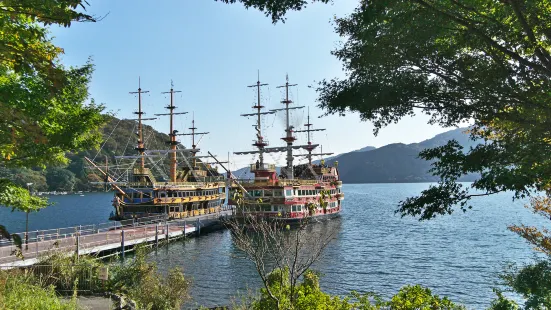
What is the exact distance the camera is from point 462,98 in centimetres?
840

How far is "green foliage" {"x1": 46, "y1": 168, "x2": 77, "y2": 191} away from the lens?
510ft

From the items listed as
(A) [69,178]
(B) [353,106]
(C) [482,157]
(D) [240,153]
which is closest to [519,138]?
(C) [482,157]

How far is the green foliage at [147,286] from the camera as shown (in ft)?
37.0

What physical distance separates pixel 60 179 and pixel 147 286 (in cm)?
16628

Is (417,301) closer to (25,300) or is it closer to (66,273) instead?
(25,300)

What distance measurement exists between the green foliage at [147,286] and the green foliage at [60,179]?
161 meters

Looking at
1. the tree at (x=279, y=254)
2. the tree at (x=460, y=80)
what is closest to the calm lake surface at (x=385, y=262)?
the tree at (x=279, y=254)

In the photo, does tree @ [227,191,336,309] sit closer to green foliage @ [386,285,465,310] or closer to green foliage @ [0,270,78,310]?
green foliage @ [386,285,465,310]

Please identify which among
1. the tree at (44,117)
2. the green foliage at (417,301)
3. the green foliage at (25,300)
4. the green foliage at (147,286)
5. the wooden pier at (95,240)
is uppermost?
the tree at (44,117)

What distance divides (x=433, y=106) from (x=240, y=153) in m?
55.7

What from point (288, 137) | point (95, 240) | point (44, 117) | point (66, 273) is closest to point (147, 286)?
point (66, 273)

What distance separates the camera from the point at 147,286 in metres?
11.8

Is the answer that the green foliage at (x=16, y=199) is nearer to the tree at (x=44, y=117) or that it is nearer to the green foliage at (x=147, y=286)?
the tree at (x=44, y=117)

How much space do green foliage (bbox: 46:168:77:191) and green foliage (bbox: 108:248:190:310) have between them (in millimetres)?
160919
